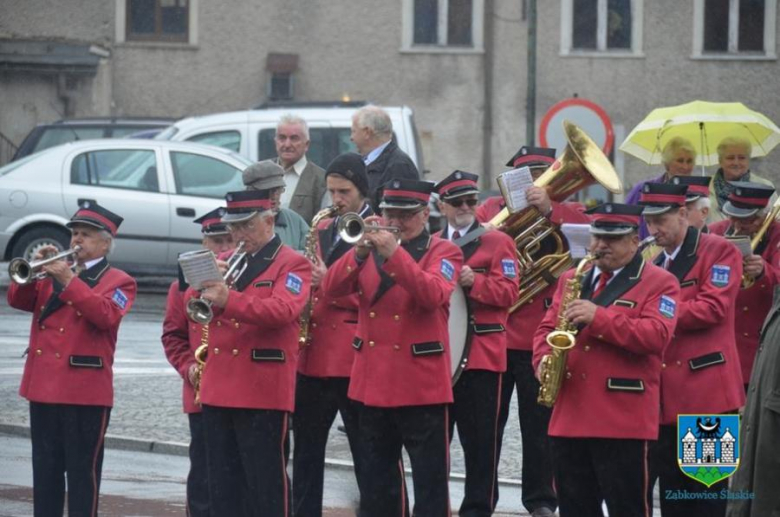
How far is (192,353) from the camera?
30.5 feet

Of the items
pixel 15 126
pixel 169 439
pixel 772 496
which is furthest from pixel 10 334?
pixel 15 126

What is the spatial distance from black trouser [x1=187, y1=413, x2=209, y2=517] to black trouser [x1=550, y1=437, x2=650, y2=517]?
2023mm

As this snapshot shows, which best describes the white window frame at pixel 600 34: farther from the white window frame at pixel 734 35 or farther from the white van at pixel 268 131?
the white van at pixel 268 131

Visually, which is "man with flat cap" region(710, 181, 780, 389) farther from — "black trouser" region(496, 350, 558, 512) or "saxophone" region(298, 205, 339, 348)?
"saxophone" region(298, 205, 339, 348)

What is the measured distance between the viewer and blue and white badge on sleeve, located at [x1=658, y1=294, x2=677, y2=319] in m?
7.99

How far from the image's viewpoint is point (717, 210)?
1102 cm

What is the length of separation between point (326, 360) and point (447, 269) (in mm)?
998

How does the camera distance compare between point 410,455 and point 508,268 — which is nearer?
point 410,455

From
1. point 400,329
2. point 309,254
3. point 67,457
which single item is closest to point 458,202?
point 309,254

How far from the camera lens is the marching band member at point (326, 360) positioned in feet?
30.4

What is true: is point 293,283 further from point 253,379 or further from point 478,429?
point 478,429

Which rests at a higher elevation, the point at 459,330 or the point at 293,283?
the point at 293,283

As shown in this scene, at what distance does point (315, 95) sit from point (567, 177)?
2579 centimetres

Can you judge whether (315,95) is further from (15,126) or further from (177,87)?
(15,126)
